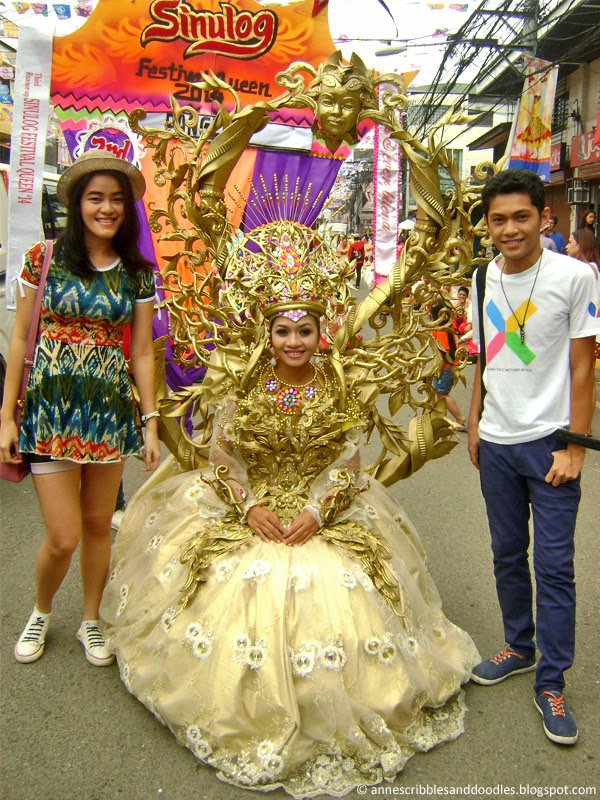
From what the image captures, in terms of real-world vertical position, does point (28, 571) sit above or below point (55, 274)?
below

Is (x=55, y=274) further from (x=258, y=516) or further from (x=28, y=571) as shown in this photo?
(x=28, y=571)

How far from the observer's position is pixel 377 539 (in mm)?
2723

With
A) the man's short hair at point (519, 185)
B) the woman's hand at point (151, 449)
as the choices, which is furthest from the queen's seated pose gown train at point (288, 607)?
the man's short hair at point (519, 185)

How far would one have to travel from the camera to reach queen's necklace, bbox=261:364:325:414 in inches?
109

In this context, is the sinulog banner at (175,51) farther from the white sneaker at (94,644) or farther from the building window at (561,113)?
the building window at (561,113)

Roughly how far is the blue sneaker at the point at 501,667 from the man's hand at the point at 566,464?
809mm

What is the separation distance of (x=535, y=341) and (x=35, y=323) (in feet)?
5.79

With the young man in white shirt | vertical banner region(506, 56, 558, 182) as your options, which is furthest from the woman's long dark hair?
vertical banner region(506, 56, 558, 182)

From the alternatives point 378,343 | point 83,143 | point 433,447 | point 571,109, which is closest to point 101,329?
point 378,343

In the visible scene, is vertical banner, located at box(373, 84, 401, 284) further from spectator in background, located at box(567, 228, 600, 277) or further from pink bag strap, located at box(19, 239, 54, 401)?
pink bag strap, located at box(19, 239, 54, 401)

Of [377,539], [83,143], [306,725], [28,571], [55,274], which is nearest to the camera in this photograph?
[306,725]

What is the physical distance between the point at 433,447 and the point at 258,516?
0.94 metres

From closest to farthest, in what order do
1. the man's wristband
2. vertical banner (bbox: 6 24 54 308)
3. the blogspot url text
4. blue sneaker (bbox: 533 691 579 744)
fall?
the blogspot url text < the man's wristband < blue sneaker (bbox: 533 691 579 744) < vertical banner (bbox: 6 24 54 308)

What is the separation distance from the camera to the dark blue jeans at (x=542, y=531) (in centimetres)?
245
